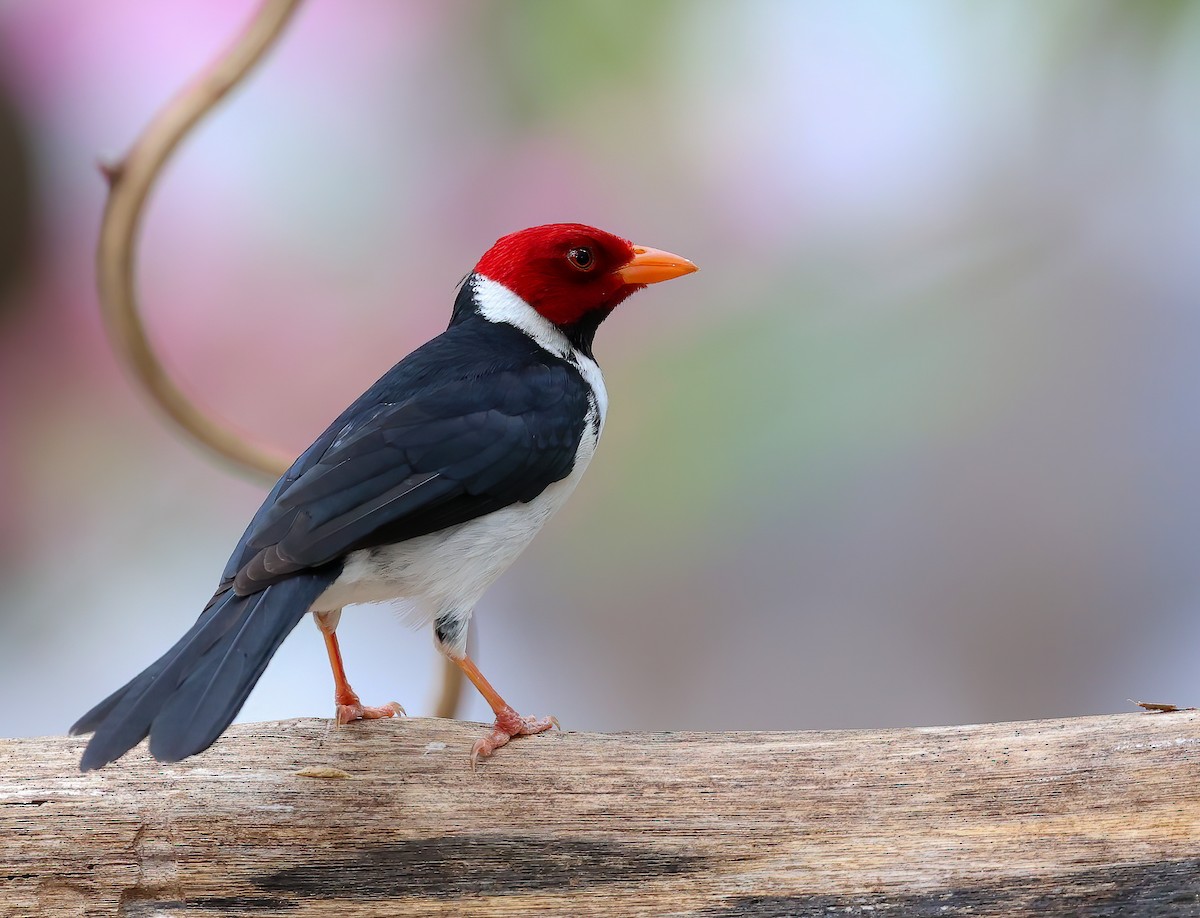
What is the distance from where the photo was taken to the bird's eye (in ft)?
10.1

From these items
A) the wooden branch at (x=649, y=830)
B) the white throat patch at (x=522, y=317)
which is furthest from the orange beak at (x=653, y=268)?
the wooden branch at (x=649, y=830)

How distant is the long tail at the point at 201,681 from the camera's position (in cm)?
207

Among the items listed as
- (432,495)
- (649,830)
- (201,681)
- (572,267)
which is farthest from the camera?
(572,267)

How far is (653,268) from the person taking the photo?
3092 millimetres

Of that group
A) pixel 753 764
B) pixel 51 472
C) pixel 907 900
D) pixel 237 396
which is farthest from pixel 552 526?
pixel 907 900

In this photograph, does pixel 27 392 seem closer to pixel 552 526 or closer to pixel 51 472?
pixel 51 472

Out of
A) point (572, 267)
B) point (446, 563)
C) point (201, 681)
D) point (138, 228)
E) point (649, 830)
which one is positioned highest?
point (138, 228)

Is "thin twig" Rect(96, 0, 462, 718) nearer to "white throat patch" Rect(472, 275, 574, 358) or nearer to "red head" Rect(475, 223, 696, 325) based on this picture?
"white throat patch" Rect(472, 275, 574, 358)

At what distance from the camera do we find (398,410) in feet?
8.85

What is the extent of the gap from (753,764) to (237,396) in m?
2.30

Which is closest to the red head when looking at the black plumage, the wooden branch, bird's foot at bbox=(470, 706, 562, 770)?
the black plumage

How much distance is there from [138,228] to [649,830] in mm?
2093

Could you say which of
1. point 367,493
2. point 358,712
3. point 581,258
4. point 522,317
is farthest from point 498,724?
point 581,258

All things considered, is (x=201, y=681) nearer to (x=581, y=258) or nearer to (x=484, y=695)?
(x=484, y=695)
